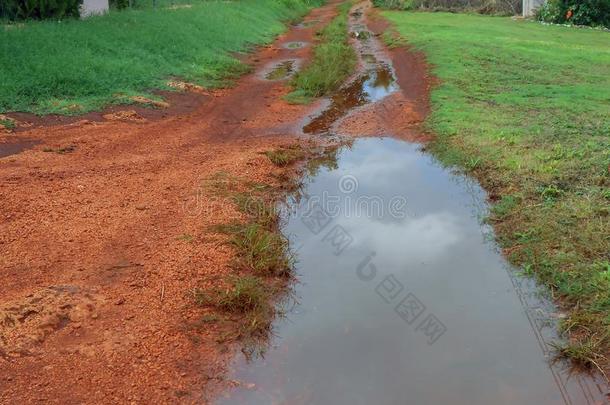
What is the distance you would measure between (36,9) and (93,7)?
12.5 ft

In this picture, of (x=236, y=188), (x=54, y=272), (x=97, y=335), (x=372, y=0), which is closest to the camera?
(x=97, y=335)

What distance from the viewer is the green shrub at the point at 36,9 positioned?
15.0m

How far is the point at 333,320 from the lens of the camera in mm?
5191

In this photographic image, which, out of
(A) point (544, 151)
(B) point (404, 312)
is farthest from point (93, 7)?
(B) point (404, 312)

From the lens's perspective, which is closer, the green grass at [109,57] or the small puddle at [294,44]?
the green grass at [109,57]

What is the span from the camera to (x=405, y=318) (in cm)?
518

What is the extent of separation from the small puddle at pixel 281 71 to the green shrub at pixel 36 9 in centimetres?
567

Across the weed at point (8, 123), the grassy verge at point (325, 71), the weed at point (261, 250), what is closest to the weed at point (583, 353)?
the weed at point (261, 250)

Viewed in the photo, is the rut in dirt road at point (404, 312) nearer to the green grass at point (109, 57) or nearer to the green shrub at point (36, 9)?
the green grass at point (109, 57)

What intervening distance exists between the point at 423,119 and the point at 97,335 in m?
8.01

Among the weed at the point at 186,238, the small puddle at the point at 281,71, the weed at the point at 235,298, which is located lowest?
the weed at the point at 235,298

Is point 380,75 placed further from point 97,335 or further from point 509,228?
point 97,335

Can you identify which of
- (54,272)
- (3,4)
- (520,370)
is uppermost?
(3,4)

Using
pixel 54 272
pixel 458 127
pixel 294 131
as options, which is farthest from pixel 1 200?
pixel 458 127
